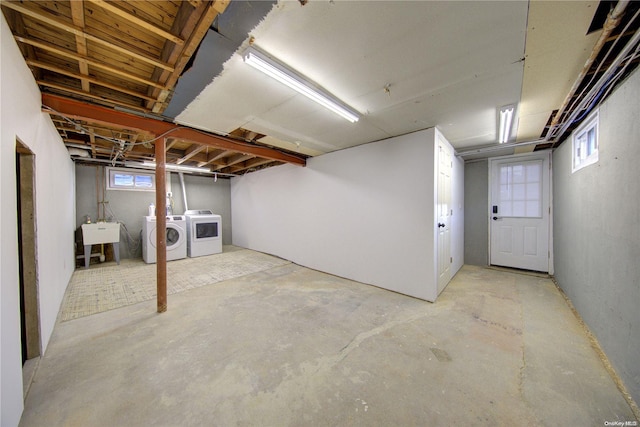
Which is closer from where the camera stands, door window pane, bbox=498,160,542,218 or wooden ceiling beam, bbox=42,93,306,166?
wooden ceiling beam, bbox=42,93,306,166

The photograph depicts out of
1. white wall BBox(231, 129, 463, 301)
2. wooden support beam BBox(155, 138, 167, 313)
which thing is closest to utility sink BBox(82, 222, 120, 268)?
wooden support beam BBox(155, 138, 167, 313)

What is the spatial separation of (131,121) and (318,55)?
237cm

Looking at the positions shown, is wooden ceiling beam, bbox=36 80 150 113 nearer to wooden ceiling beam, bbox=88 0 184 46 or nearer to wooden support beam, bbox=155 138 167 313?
wooden support beam, bbox=155 138 167 313

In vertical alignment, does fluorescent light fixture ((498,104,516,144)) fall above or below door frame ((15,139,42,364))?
above

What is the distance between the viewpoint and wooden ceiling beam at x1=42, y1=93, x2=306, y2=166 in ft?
7.08

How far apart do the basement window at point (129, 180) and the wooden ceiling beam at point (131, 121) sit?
3907 mm

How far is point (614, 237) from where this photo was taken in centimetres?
179

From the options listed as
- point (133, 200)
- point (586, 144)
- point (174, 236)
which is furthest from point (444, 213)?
point (133, 200)

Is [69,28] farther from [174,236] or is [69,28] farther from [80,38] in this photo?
[174,236]

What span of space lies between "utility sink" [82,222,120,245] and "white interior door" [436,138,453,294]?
6.19m

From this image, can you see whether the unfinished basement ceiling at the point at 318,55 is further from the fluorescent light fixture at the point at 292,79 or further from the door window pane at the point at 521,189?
the door window pane at the point at 521,189

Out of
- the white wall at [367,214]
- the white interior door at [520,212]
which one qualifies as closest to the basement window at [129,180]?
the white wall at [367,214]

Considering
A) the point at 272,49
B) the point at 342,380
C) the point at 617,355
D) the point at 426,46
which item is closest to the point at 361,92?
the point at 426,46

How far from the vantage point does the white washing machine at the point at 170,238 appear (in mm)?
4949
